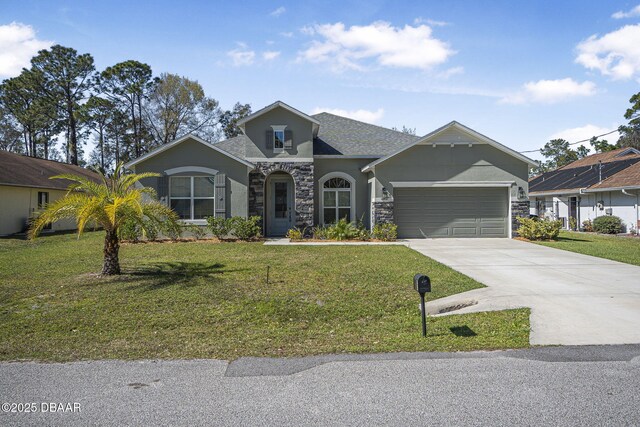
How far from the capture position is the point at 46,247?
1466cm

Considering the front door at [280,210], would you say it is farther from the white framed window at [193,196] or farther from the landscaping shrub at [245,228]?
the white framed window at [193,196]

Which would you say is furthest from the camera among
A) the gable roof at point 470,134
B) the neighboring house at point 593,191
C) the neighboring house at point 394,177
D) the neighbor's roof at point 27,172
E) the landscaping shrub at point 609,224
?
the neighboring house at point 593,191

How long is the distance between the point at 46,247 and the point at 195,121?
27152 millimetres

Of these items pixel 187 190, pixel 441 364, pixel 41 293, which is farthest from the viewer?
pixel 187 190

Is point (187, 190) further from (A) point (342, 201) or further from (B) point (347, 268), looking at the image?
(B) point (347, 268)

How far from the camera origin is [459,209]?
17.3 metres

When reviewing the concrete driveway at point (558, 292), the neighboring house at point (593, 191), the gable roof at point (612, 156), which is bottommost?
the concrete driveway at point (558, 292)

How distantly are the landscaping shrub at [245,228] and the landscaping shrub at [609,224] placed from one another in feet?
55.6

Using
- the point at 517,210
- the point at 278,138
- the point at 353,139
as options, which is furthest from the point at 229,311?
the point at 353,139

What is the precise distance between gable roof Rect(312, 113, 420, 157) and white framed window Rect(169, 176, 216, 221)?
4865 mm

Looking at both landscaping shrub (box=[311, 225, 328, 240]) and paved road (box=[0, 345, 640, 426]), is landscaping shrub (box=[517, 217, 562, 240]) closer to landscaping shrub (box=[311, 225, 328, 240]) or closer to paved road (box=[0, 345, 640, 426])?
landscaping shrub (box=[311, 225, 328, 240])

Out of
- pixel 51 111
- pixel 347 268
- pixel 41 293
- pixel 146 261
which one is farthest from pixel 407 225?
pixel 51 111

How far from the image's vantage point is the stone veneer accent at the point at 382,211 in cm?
1698

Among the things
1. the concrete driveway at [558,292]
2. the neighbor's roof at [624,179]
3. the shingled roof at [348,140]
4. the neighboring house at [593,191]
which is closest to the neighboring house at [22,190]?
the shingled roof at [348,140]
